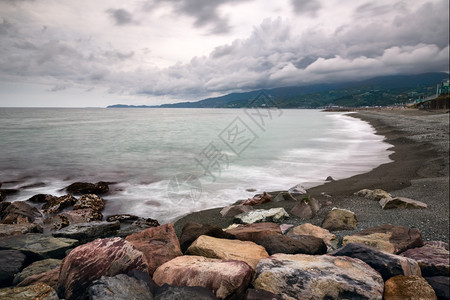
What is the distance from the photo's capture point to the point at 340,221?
19.2 ft

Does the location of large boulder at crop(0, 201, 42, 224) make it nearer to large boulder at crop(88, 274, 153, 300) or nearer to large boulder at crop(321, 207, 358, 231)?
large boulder at crop(88, 274, 153, 300)

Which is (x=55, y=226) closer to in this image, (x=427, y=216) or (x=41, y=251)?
(x=41, y=251)

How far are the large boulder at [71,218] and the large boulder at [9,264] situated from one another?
361 cm

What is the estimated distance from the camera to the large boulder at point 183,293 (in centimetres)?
282

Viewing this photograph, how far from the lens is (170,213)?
A: 9734 mm

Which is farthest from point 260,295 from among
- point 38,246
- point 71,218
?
point 71,218

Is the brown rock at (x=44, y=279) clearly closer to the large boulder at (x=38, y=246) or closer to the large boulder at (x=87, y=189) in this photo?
the large boulder at (x=38, y=246)

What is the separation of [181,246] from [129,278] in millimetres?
1509

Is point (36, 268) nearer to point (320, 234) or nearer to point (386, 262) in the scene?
point (320, 234)

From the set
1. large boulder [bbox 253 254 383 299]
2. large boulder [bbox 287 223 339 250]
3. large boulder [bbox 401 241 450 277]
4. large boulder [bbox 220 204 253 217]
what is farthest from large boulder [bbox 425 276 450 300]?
large boulder [bbox 220 204 253 217]

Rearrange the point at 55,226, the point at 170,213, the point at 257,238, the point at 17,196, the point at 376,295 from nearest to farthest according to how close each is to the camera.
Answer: the point at 376,295 < the point at 257,238 < the point at 55,226 < the point at 170,213 < the point at 17,196

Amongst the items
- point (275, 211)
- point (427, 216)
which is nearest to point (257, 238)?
point (275, 211)

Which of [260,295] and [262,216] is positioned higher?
[260,295]

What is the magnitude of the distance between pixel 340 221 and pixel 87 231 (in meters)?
5.81
